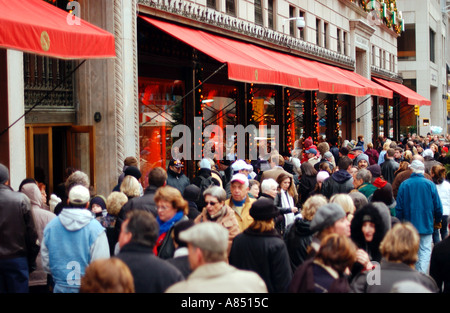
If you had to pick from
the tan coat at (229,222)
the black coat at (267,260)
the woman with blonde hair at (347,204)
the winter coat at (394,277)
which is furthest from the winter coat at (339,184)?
the winter coat at (394,277)

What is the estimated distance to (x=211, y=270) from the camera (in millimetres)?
4207

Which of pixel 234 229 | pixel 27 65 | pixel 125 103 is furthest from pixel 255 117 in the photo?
pixel 234 229

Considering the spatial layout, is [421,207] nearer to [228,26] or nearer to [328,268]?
[328,268]

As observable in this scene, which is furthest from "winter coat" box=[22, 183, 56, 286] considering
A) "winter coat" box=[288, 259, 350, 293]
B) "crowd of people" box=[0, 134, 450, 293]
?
"winter coat" box=[288, 259, 350, 293]

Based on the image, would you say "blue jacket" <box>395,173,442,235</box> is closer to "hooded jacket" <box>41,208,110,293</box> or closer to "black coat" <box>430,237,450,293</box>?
"black coat" <box>430,237,450,293</box>

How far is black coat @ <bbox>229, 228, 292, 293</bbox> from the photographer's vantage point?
6.10m

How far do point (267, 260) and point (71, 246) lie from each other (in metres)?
1.84

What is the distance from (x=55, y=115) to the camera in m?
13.0

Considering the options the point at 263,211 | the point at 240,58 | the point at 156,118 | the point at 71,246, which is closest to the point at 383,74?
the point at 240,58

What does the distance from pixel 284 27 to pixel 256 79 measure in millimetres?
9325

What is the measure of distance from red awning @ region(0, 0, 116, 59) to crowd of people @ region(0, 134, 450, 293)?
178cm

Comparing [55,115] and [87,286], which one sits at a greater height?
[55,115]

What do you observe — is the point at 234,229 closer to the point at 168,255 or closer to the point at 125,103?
the point at 168,255

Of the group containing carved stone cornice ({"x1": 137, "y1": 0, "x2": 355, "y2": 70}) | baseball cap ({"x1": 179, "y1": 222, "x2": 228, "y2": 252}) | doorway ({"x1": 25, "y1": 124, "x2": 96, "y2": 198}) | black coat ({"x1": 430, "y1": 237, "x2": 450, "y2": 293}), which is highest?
carved stone cornice ({"x1": 137, "y1": 0, "x2": 355, "y2": 70})
